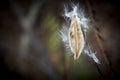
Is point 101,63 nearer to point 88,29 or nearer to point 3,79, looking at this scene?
point 88,29

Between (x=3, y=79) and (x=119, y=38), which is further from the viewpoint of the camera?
(x=119, y=38)

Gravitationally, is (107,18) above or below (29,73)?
above

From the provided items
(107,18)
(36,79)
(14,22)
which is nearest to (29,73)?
(36,79)

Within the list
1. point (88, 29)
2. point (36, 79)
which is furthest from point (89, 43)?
point (36, 79)
